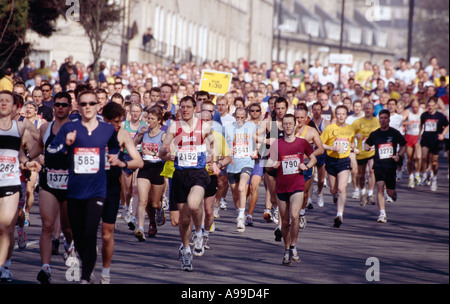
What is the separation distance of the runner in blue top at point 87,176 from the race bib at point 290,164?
10.9ft

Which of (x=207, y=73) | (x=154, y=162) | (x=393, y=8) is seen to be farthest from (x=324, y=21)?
(x=154, y=162)

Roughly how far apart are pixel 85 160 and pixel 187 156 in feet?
7.88

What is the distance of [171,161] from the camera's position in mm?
12812

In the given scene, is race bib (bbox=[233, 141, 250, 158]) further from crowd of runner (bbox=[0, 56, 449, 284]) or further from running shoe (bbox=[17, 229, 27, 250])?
running shoe (bbox=[17, 229, 27, 250])

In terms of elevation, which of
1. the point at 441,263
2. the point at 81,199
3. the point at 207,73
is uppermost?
the point at 207,73

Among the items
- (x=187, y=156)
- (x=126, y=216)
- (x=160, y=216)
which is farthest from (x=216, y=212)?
(x=187, y=156)

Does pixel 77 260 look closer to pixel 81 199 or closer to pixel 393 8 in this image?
pixel 81 199

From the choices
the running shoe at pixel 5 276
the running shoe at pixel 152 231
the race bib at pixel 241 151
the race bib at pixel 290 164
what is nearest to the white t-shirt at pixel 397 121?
the race bib at pixel 241 151

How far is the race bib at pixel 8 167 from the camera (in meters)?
9.94

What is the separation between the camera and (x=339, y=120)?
17.5m

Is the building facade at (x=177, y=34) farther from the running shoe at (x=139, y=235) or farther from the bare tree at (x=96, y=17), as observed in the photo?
the running shoe at (x=139, y=235)

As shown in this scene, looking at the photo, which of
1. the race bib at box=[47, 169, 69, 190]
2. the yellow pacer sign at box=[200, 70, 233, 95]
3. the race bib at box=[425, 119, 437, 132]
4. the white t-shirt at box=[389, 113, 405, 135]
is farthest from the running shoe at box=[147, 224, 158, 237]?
the race bib at box=[425, 119, 437, 132]

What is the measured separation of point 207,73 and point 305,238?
796 centimetres

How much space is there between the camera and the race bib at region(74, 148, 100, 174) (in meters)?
9.23
